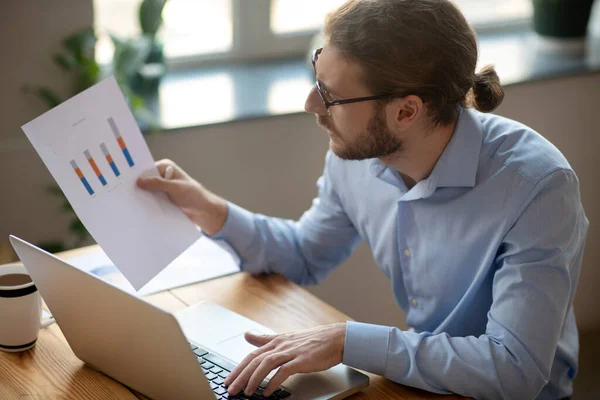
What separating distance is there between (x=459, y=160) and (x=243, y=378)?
0.53m

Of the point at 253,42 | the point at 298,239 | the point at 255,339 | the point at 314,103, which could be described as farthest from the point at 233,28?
the point at 255,339

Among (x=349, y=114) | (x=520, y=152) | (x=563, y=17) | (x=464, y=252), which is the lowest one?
(x=563, y=17)

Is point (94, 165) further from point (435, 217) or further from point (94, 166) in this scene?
point (435, 217)

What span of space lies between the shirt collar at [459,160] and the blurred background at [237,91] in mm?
869

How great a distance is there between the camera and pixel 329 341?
4.05 feet

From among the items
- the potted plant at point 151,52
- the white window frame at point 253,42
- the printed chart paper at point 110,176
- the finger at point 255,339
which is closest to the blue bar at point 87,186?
the printed chart paper at point 110,176

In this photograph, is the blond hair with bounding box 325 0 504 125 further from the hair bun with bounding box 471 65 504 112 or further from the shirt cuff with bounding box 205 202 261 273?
the shirt cuff with bounding box 205 202 261 273

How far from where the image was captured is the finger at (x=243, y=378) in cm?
116

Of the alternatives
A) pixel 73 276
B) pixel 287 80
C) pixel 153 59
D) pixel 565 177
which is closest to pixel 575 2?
pixel 287 80

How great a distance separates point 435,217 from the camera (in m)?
1.45

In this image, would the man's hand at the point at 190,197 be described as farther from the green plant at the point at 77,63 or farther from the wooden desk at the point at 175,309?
the green plant at the point at 77,63

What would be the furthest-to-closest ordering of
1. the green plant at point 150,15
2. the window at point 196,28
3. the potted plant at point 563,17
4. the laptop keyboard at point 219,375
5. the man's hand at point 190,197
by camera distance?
the potted plant at point 563,17 < the window at point 196,28 < the green plant at point 150,15 < the man's hand at point 190,197 < the laptop keyboard at point 219,375

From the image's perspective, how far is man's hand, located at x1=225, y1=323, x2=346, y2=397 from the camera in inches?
45.8

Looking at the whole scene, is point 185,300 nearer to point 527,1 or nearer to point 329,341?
point 329,341
